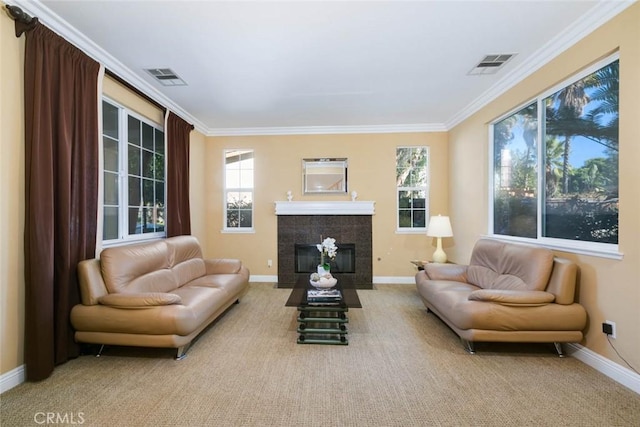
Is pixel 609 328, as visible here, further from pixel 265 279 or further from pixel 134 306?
pixel 265 279

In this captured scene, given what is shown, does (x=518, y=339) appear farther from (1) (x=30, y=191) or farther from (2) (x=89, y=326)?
(1) (x=30, y=191)

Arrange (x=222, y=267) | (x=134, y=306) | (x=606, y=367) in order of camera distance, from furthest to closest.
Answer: (x=222, y=267)
(x=134, y=306)
(x=606, y=367)

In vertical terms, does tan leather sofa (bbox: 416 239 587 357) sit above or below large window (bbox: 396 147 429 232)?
below

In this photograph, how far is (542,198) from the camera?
2.92m

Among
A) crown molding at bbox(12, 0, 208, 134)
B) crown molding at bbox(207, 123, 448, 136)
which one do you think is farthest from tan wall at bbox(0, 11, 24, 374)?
crown molding at bbox(207, 123, 448, 136)

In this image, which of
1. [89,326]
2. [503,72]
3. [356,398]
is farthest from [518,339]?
[89,326]

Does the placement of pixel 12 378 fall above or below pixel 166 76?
below

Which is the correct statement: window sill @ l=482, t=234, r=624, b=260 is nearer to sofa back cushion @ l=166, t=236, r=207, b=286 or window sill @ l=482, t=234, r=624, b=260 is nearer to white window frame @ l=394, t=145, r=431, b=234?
white window frame @ l=394, t=145, r=431, b=234

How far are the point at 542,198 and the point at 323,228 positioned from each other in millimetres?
3126

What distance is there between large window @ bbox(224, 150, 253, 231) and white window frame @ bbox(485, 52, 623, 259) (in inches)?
155

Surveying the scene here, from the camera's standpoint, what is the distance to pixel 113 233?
3092 millimetres

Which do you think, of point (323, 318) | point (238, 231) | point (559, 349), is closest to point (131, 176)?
point (238, 231)

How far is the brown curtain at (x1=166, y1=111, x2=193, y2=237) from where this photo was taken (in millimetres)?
3893

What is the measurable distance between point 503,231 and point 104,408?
4.36 metres
